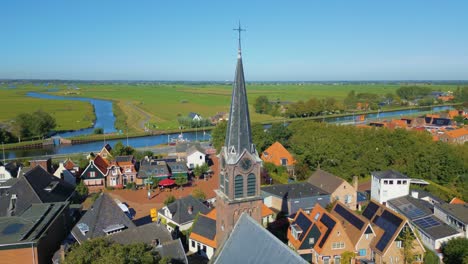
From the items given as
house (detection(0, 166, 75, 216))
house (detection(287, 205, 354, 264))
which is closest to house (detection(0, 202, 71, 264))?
house (detection(0, 166, 75, 216))

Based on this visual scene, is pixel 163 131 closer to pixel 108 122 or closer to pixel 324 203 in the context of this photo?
pixel 108 122

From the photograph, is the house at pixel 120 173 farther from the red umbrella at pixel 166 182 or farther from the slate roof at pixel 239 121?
the slate roof at pixel 239 121

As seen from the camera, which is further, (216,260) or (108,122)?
(108,122)

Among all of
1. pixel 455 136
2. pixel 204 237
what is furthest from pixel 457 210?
pixel 455 136

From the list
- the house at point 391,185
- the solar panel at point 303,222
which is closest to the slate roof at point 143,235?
the solar panel at point 303,222

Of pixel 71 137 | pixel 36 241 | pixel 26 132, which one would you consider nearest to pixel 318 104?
pixel 71 137

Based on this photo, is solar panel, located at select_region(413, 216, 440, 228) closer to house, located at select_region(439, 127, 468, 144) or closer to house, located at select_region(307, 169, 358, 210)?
house, located at select_region(307, 169, 358, 210)
